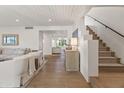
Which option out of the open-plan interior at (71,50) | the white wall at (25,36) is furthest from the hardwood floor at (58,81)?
the white wall at (25,36)

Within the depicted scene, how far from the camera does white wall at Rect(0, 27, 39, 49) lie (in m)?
13.9

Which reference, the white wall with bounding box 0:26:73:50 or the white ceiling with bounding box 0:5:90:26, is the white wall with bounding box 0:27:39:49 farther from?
the white ceiling with bounding box 0:5:90:26

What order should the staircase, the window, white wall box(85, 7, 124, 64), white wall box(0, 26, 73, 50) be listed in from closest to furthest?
1. the staircase
2. white wall box(85, 7, 124, 64)
3. white wall box(0, 26, 73, 50)
4. the window

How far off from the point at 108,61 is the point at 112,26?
161 cm

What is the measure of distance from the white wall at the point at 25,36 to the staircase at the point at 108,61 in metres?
6.61

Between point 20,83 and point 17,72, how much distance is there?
594 mm

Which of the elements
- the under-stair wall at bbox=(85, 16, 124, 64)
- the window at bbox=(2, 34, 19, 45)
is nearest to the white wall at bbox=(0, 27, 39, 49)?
the window at bbox=(2, 34, 19, 45)

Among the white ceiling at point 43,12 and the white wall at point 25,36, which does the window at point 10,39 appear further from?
the white ceiling at point 43,12

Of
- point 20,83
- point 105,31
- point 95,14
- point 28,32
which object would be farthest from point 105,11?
point 28,32

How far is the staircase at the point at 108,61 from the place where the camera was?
591 cm

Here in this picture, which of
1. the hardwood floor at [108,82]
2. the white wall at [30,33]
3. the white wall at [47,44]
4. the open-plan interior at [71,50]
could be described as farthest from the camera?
the white wall at [47,44]

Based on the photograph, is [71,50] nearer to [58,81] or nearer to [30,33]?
[58,81]

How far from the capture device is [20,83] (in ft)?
16.8
